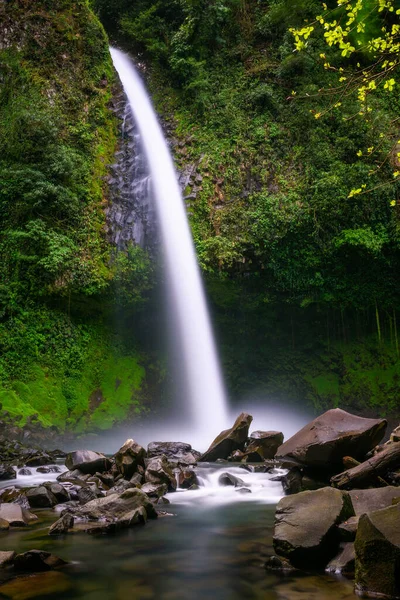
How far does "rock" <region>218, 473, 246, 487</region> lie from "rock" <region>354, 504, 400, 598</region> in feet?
14.3

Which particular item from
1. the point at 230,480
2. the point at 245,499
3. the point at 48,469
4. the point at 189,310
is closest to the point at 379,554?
the point at 245,499

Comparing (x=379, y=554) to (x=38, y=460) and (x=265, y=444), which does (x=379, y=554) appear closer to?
(x=265, y=444)

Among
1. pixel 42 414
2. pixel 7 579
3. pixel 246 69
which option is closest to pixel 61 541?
pixel 7 579

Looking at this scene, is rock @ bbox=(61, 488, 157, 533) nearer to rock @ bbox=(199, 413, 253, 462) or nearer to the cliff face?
rock @ bbox=(199, 413, 253, 462)

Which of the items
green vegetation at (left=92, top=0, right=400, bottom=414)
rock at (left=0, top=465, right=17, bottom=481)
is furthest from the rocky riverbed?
green vegetation at (left=92, top=0, right=400, bottom=414)

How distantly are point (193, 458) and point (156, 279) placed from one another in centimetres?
737

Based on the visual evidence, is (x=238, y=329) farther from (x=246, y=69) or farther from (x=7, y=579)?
(x=7, y=579)

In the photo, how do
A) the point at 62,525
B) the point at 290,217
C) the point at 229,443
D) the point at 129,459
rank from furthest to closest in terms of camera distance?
the point at 290,217
the point at 229,443
the point at 129,459
the point at 62,525

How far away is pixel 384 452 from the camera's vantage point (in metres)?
5.80

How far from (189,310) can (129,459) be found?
8.41 meters

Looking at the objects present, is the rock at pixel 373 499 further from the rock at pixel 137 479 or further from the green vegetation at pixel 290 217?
the green vegetation at pixel 290 217

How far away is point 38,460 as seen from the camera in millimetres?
9625

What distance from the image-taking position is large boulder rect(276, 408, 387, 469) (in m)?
6.60

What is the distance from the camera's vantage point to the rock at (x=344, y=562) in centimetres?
394
